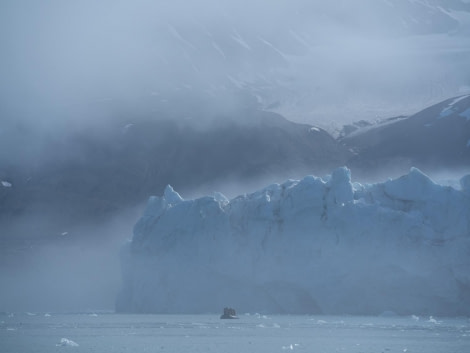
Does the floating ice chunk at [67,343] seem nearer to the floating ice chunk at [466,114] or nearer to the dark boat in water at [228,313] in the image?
the dark boat in water at [228,313]

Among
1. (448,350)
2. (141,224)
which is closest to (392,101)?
(141,224)

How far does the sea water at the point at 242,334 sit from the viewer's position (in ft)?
93.9

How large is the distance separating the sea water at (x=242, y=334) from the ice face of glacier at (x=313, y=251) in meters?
0.98

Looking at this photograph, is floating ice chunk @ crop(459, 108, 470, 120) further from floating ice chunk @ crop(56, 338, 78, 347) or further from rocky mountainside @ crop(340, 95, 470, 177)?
floating ice chunk @ crop(56, 338, 78, 347)

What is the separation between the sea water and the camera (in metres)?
28.6

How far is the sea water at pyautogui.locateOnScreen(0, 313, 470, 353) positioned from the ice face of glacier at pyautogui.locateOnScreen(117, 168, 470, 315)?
0.98m

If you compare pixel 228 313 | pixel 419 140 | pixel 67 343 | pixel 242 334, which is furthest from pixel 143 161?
pixel 67 343

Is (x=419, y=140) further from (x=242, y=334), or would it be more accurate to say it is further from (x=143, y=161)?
(x=242, y=334)

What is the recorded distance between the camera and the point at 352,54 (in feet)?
416

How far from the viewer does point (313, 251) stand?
39.5 meters

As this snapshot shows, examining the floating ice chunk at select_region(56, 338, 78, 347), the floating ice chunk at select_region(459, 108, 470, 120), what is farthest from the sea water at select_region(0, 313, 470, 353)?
the floating ice chunk at select_region(459, 108, 470, 120)

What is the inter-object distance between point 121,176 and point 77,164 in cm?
513

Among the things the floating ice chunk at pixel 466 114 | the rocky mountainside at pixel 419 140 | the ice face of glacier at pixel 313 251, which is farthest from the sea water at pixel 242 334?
the floating ice chunk at pixel 466 114

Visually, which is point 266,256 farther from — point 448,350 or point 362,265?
point 448,350
